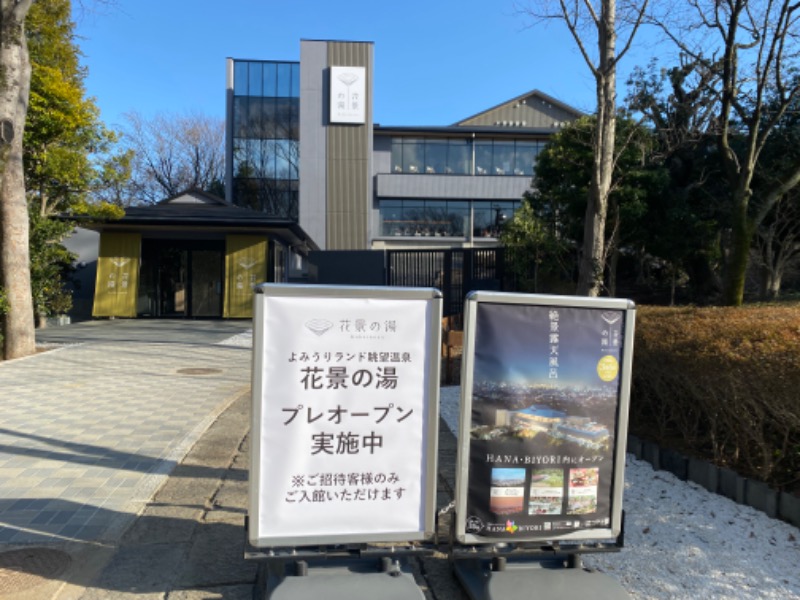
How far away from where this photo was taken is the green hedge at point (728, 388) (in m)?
3.75

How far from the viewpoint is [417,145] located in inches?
1420

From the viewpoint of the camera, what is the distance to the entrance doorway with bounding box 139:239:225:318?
68.6 ft

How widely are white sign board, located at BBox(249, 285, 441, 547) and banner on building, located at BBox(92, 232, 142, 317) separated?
62.3ft

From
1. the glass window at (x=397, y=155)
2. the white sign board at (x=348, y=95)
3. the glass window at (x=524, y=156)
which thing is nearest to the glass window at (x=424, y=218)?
the glass window at (x=397, y=155)

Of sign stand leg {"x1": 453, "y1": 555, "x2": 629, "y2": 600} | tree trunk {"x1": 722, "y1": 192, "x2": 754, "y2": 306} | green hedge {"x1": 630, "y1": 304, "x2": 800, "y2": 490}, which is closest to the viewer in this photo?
sign stand leg {"x1": 453, "y1": 555, "x2": 629, "y2": 600}

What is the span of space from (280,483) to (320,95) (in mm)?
33743

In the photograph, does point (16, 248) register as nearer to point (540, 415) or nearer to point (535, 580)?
point (540, 415)

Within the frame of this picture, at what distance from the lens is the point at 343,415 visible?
3.00 m

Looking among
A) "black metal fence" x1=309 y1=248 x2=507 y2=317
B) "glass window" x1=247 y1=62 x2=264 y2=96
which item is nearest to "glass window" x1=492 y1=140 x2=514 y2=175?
"glass window" x1=247 y1=62 x2=264 y2=96

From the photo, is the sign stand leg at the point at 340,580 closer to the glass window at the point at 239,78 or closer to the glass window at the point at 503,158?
the glass window at the point at 503,158

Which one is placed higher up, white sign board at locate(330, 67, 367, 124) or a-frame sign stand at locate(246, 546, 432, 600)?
white sign board at locate(330, 67, 367, 124)

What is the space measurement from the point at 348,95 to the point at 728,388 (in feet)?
107

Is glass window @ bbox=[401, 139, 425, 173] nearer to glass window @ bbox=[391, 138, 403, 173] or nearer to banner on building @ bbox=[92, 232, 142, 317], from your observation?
glass window @ bbox=[391, 138, 403, 173]

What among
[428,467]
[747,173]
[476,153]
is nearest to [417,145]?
[476,153]
